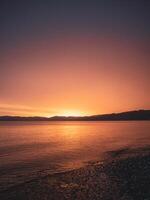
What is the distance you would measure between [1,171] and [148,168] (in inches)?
683

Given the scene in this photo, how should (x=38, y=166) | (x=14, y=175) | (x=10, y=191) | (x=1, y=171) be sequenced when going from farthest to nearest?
(x=38, y=166) < (x=1, y=171) < (x=14, y=175) < (x=10, y=191)

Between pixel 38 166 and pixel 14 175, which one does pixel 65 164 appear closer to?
pixel 38 166

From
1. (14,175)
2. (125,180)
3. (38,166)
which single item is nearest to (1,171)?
(14,175)

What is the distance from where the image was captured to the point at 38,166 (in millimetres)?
35000

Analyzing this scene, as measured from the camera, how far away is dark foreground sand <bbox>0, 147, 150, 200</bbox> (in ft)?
62.2

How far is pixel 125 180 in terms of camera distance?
22.1 meters

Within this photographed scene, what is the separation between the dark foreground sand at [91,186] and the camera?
19.0 m

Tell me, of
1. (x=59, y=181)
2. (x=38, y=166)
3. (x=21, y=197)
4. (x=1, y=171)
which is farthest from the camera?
(x=38, y=166)

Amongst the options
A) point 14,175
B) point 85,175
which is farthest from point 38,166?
point 85,175

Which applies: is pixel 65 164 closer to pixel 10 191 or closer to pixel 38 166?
pixel 38 166

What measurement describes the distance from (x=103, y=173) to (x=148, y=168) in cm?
488

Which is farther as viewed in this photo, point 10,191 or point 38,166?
point 38,166

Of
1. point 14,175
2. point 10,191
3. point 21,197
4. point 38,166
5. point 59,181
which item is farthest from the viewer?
point 38,166

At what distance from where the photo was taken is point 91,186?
838 inches
